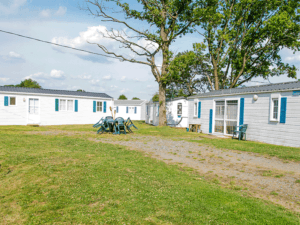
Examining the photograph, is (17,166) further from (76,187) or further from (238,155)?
(238,155)

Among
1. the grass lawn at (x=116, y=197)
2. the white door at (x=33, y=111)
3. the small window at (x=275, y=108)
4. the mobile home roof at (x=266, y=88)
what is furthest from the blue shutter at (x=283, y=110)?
the white door at (x=33, y=111)

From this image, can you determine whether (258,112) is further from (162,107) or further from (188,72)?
(188,72)

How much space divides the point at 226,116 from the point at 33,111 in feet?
48.6

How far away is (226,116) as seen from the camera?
1278cm

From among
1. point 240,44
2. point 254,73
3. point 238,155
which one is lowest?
point 238,155

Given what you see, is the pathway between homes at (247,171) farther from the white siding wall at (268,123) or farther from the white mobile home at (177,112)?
the white mobile home at (177,112)

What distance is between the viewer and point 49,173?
15.1 ft

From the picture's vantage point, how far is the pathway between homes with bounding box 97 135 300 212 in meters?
3.93

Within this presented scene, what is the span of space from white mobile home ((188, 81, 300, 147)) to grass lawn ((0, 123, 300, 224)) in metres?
6.47

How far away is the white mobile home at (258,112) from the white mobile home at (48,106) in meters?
10.3

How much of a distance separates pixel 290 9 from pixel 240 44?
186 inches

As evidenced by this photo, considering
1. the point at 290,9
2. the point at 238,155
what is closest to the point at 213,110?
the point at 238,155

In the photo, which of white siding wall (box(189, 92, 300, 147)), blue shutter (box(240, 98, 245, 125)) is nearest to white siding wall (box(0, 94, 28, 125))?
white siding wall (box(189, 92, 300, 147))

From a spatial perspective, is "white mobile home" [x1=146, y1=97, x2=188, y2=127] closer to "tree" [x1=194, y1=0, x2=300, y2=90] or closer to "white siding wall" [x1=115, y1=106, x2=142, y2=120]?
"tree" [x1=194, y1=0, x2=300, y2=90]
